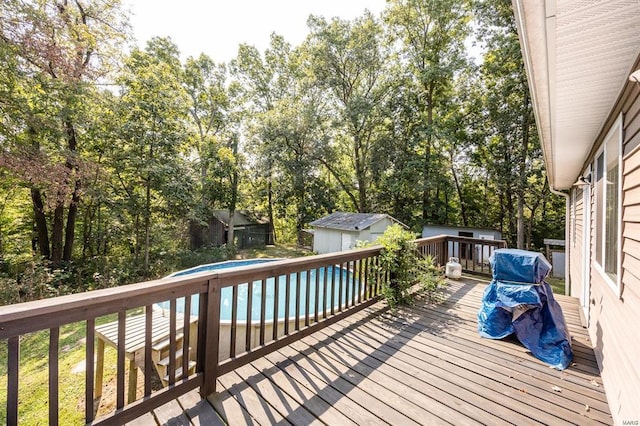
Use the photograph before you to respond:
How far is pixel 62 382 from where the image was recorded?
4.15 meters

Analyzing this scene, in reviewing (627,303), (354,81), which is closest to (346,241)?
(354,81)

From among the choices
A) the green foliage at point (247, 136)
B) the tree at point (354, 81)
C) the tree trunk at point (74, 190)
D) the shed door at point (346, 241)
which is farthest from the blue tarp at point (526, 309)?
the tree at point (354, 81)

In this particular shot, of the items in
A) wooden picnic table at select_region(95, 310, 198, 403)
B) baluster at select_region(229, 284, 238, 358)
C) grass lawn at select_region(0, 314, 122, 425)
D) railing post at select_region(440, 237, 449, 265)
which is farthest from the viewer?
railing post at select_region(440, 237, 449, 265)

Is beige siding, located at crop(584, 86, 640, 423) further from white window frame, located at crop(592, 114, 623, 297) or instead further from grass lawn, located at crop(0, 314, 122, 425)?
grass lawn, located at crop(0, 314, 122, 425)

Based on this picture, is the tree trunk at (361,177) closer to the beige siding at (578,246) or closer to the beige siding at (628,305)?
the beige siding at (578,246)

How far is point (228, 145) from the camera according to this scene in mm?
16453

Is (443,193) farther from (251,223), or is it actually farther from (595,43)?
(595,43)

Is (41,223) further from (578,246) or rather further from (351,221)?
(578,246)

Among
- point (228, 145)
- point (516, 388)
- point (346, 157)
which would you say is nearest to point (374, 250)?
point (516, 388)

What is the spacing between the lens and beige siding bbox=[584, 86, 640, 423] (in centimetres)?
154

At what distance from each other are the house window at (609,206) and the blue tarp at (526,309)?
0.57 meters

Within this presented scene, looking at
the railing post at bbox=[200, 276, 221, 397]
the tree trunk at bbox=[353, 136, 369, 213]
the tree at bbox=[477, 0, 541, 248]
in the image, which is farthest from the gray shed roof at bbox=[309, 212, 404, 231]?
the railing post at bbox=[200, 276, 221, 397]

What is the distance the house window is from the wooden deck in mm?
980

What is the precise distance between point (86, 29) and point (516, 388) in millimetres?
12746
